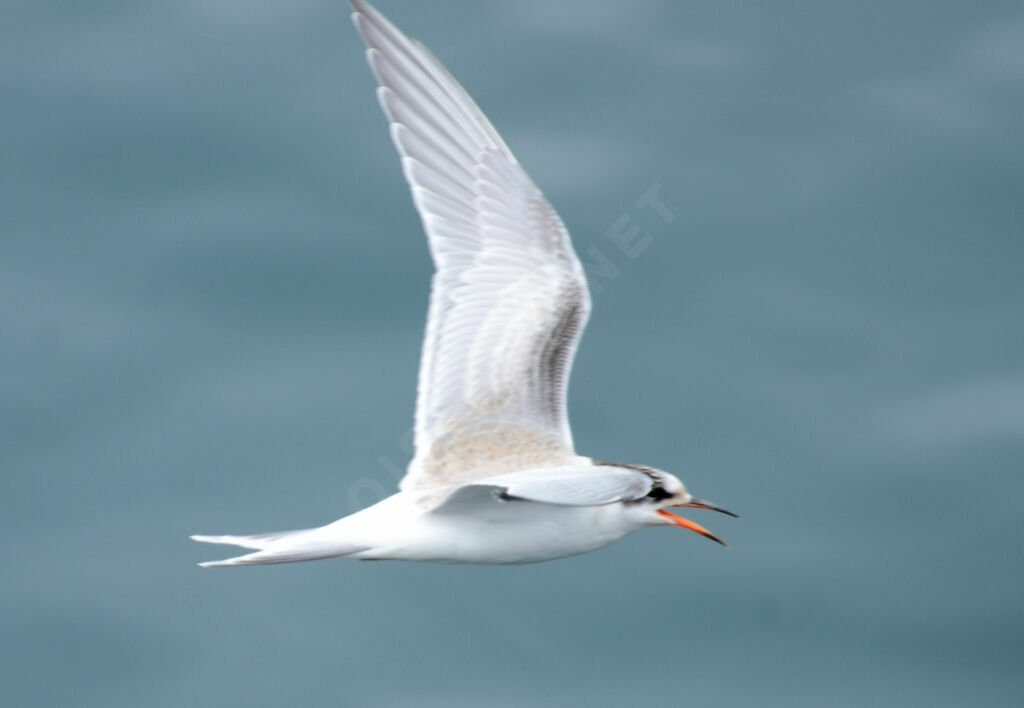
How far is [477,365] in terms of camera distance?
413 inches

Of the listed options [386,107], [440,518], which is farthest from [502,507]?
[386,107]

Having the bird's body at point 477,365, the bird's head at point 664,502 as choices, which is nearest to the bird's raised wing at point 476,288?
the bird's body at point 477,365

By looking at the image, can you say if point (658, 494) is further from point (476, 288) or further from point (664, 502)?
point (476, 288)

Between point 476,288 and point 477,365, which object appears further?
point 476,288

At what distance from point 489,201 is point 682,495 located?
7.79 ft

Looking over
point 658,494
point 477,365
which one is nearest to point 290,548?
point 477,365

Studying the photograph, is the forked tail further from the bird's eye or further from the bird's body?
the bird's eye

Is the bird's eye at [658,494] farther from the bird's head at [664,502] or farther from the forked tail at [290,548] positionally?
the forked tail at [290,548]

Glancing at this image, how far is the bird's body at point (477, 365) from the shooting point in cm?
948

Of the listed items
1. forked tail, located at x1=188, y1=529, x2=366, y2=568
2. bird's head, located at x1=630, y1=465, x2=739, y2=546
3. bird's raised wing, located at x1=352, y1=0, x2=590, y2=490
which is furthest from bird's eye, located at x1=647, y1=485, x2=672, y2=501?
forked tail, located at x1=188, y1=529, x2=366, y2=568

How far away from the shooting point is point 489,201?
1111 centimetres

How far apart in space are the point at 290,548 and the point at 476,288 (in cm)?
236

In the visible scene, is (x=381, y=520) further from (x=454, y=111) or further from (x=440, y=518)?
(x=454, y=111)

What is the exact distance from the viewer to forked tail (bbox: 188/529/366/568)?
356 inches
